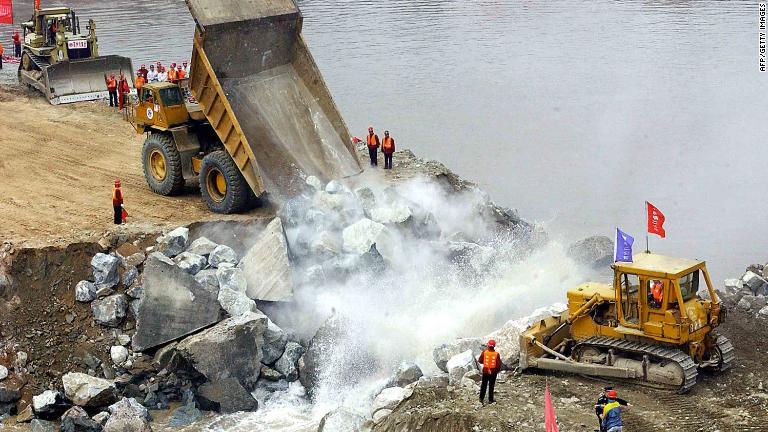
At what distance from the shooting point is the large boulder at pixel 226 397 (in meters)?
15.0

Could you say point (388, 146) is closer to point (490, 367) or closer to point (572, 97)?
point (490, 367)

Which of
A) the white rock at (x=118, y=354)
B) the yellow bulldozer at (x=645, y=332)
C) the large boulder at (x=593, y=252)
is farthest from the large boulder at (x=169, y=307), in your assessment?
the large boulder at (x=593, y=252)

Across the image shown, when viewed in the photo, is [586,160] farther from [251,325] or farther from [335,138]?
[251,325]

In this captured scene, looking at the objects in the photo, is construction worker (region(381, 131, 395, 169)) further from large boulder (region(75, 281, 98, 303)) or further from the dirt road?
large boulder (region(75, 281, 98, 303))

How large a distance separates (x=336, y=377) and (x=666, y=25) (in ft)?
113

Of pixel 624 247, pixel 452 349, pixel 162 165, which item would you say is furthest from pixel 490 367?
pixel 162 165

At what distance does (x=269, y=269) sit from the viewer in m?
16.6

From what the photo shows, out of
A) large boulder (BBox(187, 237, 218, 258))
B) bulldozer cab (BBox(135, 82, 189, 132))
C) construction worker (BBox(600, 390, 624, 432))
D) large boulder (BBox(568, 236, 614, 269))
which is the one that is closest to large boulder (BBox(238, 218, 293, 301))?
large boulder (BBox(187, 237, 218, 258))

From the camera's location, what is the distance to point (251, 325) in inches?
603

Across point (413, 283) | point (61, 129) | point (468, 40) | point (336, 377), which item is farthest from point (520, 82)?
point (336, 377)

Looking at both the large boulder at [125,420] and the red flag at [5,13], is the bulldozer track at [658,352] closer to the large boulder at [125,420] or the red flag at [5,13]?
the large boulder at [125,420]

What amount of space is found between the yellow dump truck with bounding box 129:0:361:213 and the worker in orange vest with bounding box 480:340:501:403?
6216 mm

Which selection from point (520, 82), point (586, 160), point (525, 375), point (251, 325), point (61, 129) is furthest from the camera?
point (520, 82)

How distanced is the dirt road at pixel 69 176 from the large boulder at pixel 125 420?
145 inches
